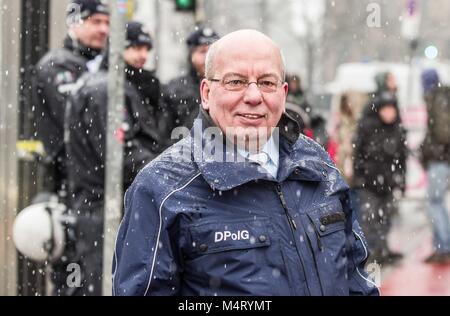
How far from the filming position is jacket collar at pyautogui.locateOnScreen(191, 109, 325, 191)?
3436mm

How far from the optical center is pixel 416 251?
13070 mm

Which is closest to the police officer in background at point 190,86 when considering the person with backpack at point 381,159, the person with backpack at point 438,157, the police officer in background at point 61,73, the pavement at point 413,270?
the police officer in background at point 61,73

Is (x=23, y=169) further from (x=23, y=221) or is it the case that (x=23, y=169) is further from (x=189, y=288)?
(x=189, y=288)

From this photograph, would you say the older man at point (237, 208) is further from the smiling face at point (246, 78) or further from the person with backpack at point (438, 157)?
the person with backpack at point (438, 157)

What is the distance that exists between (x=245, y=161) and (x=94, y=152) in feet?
11.1

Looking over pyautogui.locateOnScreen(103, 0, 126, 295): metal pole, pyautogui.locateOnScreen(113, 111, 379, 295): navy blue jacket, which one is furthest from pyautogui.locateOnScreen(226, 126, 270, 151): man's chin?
pyautogui.locateOnScreen(103, 0, 126, 295): metal pole

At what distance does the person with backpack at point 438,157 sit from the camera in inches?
466

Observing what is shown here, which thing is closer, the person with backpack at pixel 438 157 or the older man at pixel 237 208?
the older man at pixel 237 208

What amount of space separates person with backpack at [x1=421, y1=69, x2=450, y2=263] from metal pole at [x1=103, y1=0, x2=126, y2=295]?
21.7 ft

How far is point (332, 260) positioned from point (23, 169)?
189 inches

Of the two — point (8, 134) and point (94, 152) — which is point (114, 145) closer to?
point (94, 152)

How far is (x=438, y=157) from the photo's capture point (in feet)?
39.2

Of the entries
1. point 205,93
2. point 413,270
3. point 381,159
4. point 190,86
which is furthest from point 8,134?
point 413,270

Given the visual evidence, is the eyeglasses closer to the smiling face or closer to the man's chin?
the smiling face
